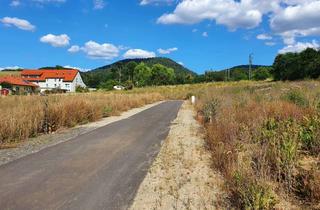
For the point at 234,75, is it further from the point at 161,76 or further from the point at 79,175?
the point at 79,175

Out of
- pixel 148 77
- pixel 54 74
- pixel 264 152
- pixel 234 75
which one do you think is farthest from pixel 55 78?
pixel 264 152

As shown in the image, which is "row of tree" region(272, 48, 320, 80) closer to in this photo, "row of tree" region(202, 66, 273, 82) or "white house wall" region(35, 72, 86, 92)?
"row of tree" region(202, 66, 273, 82)

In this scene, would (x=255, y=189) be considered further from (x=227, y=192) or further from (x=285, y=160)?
(x=285, y=160)

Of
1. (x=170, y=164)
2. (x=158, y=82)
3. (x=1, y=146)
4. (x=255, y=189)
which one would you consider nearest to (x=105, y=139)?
(x=1, y=146)

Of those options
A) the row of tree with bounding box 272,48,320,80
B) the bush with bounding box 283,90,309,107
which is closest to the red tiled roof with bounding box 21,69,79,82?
the row of tree with bounding box 272,48,320,80

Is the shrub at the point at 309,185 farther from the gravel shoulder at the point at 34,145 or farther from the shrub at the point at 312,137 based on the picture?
the gravel shoulder at the point at 34,145

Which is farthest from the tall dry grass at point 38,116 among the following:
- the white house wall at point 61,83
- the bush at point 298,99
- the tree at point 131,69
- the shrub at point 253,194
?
the tree at point 131,69

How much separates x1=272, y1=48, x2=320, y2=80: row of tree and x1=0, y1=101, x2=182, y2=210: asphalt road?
43683 millimetres

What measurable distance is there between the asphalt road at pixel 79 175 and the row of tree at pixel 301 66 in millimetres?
43683

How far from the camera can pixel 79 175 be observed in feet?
23.2

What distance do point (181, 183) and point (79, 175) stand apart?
2.10 meters

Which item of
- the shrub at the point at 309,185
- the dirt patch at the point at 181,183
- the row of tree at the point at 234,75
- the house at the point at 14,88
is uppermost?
the row of tree at the point at 234,75

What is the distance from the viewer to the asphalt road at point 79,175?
18.3 feet

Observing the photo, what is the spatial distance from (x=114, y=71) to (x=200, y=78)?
129 ft
